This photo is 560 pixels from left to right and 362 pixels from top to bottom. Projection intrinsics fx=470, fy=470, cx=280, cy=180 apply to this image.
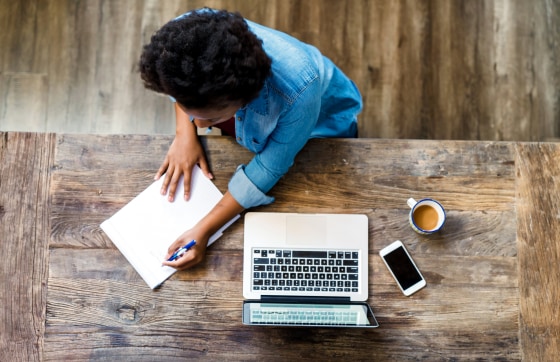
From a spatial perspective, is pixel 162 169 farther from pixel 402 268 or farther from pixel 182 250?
pixel 402 268

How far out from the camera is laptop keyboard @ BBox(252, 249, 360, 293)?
1.23 meters

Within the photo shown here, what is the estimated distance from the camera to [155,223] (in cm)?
125

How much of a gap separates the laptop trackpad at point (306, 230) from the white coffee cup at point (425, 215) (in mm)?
231

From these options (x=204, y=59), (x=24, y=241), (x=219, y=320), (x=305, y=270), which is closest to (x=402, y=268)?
(x=305, y=270)

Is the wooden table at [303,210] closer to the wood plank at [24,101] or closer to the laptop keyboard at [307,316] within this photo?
the laptop keyboard at [307,316]

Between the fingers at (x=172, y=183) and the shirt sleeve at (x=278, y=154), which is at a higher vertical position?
the shirt sleeve at (x=278, y=154)

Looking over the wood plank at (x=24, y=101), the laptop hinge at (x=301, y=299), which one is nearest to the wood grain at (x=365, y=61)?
the wood plank at (x=24, y=101)

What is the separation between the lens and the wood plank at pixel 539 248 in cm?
122

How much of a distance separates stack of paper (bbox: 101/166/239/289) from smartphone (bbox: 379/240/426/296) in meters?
0.42

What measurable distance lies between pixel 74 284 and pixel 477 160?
1121 mm

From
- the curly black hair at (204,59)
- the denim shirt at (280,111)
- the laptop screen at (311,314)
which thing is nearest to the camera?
the curly black hair at (204,59)

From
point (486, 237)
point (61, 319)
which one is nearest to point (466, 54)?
point (486, 237)

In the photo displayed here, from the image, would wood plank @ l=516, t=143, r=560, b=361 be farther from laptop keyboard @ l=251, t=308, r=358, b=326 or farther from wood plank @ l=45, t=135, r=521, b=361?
laptop keyboard @ l=251, t=308, r=358, b=326

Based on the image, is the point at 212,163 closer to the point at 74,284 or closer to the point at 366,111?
the point at 74,284
